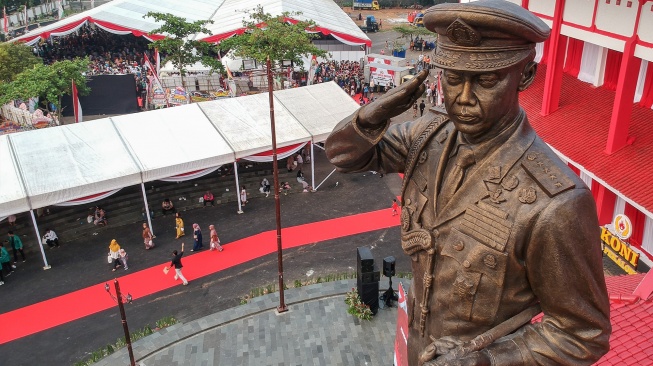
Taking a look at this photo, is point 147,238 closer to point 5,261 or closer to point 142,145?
point 142,145

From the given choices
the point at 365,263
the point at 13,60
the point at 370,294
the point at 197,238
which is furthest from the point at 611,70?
the point at 13,60

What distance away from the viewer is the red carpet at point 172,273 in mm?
14516

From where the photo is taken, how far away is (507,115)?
326 centimetres

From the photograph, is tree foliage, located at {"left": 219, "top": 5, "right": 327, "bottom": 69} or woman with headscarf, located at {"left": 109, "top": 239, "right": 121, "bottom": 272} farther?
tree foliage, located at {"left": 219, "top": 5, "right": 327, "bottom": 69}

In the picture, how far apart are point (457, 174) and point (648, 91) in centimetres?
1489

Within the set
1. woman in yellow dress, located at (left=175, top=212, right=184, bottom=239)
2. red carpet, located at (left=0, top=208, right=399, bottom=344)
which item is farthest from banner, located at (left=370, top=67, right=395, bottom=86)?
woman in yellow dress, located at (left=175, top=212, right=184, bottom=239)

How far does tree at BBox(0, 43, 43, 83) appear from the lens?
29656 millimetres

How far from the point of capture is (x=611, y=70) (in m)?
17.2

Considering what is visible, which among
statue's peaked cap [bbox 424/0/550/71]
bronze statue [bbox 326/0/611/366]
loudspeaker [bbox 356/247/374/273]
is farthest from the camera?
loudspeaker [bbox 356/247/374/273]

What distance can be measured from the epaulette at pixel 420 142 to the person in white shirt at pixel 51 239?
672 inches

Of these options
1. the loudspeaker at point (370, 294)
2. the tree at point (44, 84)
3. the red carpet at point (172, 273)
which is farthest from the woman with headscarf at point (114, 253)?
the tree at point (44, 84)

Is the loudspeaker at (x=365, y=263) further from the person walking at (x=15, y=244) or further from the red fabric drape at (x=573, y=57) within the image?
the person walking at (x=15, y=244)

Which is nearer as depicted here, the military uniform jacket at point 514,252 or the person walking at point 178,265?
the military uniform jacket at point 514,252

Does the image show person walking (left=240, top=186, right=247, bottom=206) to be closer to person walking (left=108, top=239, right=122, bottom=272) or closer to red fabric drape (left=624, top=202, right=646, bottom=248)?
person walking (left=108, top=239, right=122, bottom=272)
